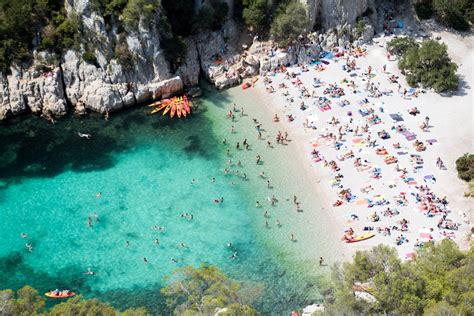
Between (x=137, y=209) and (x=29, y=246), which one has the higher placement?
(x=137, y=209)

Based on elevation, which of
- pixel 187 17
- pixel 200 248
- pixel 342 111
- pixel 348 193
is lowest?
pixel 200 248

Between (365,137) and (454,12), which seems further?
(454,12)

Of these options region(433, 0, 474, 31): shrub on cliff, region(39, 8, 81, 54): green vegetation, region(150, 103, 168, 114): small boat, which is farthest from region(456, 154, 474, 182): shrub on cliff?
region(39, 8, 81, 54): green vegetation

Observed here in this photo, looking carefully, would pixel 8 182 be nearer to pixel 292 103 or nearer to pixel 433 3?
pixel 292 103

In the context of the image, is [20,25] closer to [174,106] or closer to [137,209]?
[174,106]

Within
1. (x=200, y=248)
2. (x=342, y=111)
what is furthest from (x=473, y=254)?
(x=342, y=111)

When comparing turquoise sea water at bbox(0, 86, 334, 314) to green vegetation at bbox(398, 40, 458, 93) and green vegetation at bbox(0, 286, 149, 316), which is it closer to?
green vegetation at bbox(0, 286, 149, 316)

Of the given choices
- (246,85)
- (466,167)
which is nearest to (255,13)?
(246,85)
